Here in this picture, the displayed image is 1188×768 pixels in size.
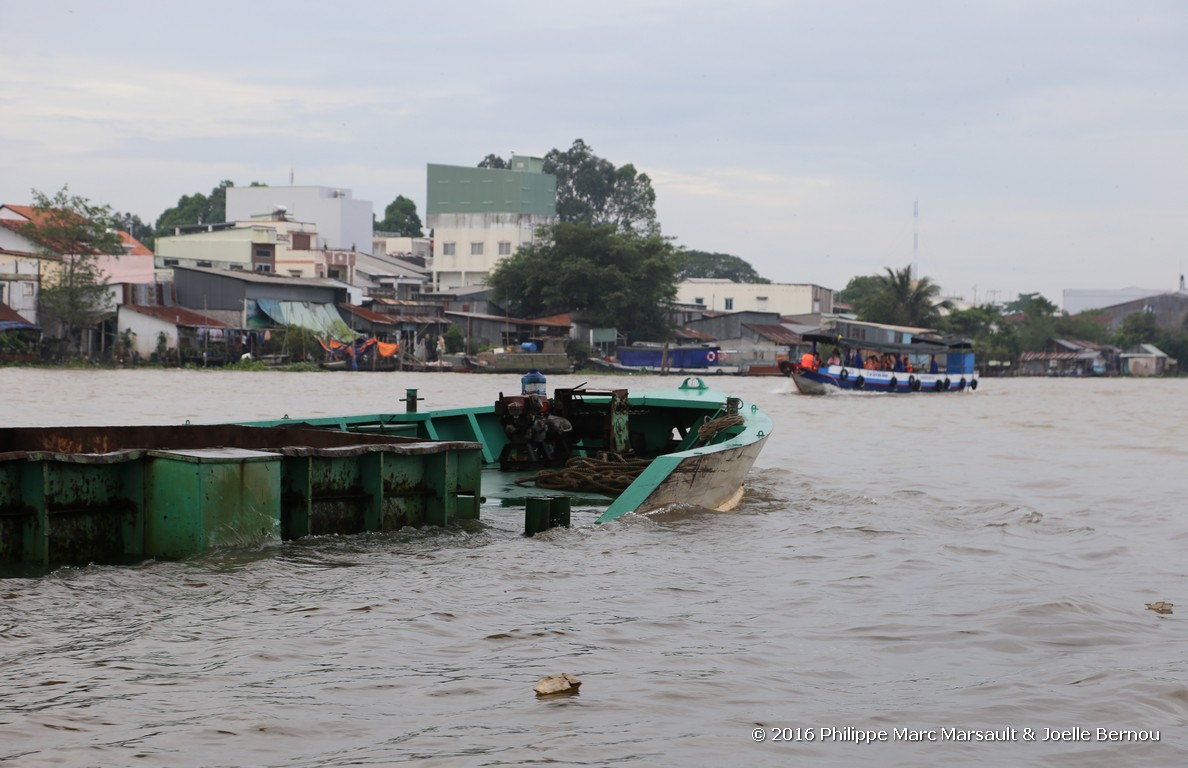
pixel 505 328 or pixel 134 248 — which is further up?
pixel 134 248

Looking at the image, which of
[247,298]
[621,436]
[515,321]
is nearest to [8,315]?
[247,298]

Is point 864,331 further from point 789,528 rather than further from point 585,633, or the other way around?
point 585,633

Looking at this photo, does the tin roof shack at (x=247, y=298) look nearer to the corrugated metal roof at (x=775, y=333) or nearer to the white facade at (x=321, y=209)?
the white facade at (x=321, y=209)

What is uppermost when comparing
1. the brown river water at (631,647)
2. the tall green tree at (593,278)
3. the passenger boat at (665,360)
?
the tall green tree at (593,278)

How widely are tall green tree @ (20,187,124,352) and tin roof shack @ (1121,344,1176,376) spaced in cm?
5321

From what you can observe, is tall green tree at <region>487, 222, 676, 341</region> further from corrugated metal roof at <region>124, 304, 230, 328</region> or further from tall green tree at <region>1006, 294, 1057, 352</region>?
tall green tree at <region>1006, 294, 1057, 352</region>

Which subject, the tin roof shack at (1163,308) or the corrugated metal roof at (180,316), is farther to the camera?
the tin roof shack at (1163,308)

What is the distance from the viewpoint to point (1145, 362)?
219 ft

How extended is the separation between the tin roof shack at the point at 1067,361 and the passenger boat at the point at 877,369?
80.1 feet

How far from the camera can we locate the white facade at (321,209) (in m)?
61.6

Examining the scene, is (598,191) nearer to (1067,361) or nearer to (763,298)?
(763,298)

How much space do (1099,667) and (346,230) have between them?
59.1 m

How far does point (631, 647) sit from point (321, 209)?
195ft

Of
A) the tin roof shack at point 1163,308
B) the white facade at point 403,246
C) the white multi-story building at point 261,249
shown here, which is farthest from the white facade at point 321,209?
the tin roof shack at point 1163,308
